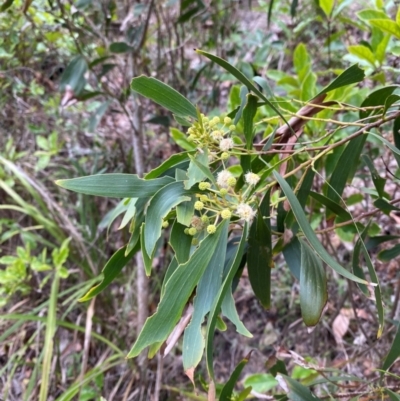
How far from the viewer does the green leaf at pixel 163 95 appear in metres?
0.47

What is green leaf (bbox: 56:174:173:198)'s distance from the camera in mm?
449

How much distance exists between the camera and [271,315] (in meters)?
1.62

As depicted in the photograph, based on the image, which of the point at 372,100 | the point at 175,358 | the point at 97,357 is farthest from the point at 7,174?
the point at 372,100

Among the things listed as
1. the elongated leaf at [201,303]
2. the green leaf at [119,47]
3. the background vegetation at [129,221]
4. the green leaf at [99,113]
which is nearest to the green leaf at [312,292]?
the elongated leaf at [201,303]

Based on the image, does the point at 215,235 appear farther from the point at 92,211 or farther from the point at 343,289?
the point at 92,211

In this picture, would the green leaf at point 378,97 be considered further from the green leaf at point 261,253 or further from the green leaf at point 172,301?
the green leaf at point 172,301

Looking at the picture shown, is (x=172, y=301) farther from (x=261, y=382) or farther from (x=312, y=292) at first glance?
(x=261, y=382)

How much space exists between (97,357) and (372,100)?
1394mm

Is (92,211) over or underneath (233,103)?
underneath

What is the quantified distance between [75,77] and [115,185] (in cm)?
84

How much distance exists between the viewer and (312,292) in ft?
1.56

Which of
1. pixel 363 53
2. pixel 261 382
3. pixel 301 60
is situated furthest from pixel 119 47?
pixel 261 382

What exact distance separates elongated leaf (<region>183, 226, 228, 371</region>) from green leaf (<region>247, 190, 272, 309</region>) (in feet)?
0.27

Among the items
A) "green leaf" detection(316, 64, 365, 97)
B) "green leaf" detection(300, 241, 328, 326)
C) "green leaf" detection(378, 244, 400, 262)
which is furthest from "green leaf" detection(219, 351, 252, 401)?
"green leaf" detection(316, 64, 365, 97)
